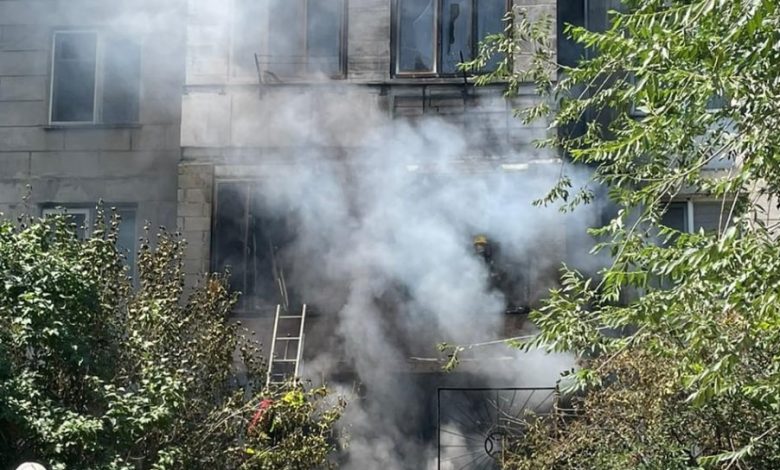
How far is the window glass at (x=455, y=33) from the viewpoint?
59.1 ft

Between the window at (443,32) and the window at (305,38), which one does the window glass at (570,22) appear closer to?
the window at (443,32)

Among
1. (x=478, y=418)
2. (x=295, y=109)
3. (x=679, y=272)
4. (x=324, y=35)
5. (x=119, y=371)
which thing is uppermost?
(x=324, y=35)

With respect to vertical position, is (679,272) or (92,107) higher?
(92,107)

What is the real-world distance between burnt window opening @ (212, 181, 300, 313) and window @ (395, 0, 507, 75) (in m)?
2.57

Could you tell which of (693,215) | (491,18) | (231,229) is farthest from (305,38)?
(693,215)

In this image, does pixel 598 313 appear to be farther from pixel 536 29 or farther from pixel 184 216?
pixel 184 216

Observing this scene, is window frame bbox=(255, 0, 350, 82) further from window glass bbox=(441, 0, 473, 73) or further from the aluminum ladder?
the aluminum ladder

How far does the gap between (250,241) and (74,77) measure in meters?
3.79

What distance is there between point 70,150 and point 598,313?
9563 millimetres

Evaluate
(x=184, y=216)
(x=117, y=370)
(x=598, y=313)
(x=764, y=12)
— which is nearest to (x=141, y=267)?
(x=117, y=370)

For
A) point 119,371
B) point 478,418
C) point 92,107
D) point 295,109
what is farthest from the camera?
point 92,107

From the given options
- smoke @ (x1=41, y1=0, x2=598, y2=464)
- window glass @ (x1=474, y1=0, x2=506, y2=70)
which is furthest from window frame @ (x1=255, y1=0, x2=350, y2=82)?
window glass @ (x1=474, y1=0, x2=506, y2=70)

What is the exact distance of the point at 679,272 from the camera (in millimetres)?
10219

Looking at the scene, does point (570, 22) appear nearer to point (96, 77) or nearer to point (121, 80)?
point (121, 80)
